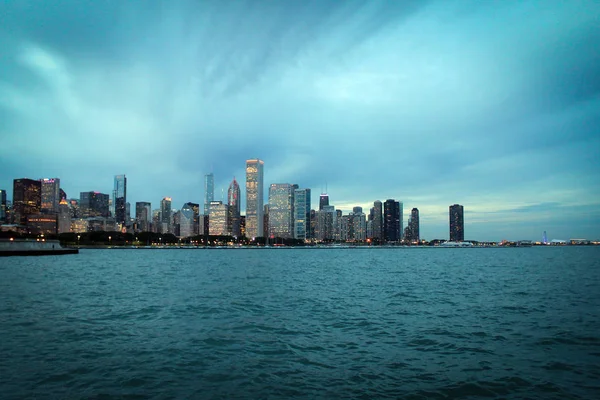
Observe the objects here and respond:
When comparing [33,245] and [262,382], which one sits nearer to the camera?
[262,382]

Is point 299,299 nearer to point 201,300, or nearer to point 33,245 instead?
point 201,300

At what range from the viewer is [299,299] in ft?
120

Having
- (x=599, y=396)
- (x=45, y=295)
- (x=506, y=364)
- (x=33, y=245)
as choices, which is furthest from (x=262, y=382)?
(x=33, y=245)

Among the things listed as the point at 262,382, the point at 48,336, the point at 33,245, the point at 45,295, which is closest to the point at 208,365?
the point at 262,382

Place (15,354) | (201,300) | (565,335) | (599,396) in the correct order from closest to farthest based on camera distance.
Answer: (599,396) < (15,354) < (565,335) < (201,300)

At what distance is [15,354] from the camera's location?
56.4ft

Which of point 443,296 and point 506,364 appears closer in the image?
point 506,364

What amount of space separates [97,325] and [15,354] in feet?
22.2

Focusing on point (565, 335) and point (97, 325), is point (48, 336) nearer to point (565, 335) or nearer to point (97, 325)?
point (97, 325)

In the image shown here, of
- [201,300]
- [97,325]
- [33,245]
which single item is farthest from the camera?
[33,245]

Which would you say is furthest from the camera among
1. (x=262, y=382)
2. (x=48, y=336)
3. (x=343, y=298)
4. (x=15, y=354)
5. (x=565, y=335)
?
(x=343, y=298)

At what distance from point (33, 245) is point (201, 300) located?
125 meters

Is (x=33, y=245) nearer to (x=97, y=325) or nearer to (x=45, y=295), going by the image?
(x=45, y=295)

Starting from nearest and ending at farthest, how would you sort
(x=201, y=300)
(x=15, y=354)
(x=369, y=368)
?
(x=369, y=368) < (x=15, y=354) < (x=201, y=300)
